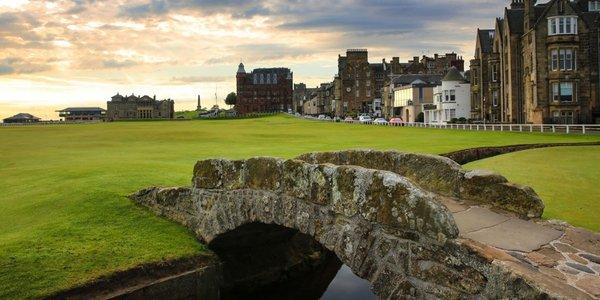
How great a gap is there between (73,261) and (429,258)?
867 cm

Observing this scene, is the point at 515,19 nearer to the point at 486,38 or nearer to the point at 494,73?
the point at 494,73

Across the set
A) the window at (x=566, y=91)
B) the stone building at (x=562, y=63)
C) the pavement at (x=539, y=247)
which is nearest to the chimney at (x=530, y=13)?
the stone building at (x=562, y=63)

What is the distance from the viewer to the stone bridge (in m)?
7.28

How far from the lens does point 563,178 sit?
17.5 meters

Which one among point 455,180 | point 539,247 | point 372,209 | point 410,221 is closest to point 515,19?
point 455,180

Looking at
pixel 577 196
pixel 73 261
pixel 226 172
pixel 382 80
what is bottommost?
pixel 73 261

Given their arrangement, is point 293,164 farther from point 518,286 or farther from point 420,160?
point 518,286

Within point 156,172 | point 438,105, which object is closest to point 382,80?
point 438,105

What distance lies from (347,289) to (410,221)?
9141 millimetres

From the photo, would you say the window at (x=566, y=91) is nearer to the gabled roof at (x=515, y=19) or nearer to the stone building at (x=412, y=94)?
the gabled roof at (x=515, y=19)

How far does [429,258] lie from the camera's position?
802 centimetres

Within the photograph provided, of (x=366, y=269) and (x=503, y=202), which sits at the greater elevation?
(x=503, y=202)

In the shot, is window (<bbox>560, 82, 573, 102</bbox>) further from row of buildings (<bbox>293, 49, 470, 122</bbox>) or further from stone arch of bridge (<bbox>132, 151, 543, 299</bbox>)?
stone arch of bridge (<bbox>132, 151, 543, 299</bbox>)

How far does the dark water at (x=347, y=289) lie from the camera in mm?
16172
